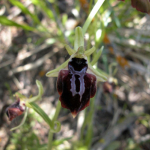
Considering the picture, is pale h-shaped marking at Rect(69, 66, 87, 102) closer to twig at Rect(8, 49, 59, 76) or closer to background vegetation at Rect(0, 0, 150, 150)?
background vegetation at Rect(0, 0, 150, 150)

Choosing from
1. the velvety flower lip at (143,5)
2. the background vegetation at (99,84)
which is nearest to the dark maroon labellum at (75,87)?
the velvety flower lip at (143,5)

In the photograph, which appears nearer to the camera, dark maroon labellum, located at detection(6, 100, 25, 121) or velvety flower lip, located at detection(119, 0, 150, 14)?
velvety flower lip, located at detection(119, 0, 150, 14)

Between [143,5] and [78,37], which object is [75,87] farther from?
[143,5]

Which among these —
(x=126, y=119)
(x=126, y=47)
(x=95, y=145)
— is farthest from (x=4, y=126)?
(x=126, y=47)

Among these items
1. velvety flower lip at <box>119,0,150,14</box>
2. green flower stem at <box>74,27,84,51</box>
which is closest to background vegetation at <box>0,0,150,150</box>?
velvety flower lip at <box>119,0,150,14</box>

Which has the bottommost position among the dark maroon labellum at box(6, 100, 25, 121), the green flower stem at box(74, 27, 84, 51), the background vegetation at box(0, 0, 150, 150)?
the background vegetation at box(0, 0, 150, 150)

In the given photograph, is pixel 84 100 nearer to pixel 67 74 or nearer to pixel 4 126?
pixel 67 74

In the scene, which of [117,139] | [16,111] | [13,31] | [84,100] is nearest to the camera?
[84,100]

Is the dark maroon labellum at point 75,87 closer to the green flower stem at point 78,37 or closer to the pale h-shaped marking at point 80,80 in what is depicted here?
the pale h-shaped marking at point 80,80

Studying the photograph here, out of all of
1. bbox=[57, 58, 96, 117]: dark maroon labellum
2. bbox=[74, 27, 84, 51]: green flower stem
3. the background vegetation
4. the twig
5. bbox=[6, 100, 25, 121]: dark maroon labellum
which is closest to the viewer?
bbox=[57, 58, 96, 117]: dark maroon labellum
